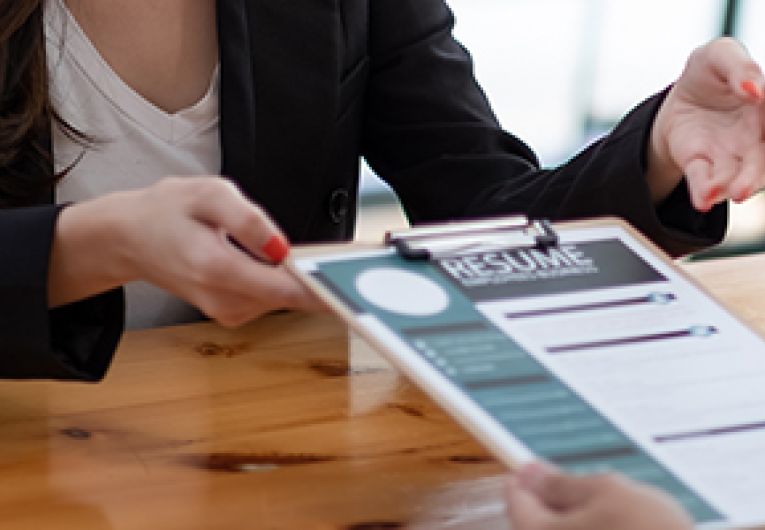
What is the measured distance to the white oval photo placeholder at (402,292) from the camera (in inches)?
33.9

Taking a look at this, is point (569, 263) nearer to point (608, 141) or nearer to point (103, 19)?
point (608, 141)

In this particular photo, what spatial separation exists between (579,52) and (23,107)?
94.3 inches

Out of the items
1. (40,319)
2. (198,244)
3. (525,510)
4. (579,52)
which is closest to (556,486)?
(525,510)

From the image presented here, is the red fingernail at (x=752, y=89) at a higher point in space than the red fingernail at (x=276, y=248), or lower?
higher

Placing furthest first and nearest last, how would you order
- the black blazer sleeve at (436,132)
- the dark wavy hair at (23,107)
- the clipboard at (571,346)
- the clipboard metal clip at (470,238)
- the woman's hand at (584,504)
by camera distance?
1. the black blazer sleeve at (436,132)
2. the dark wavy hair at (23,107)
3. the clipboard metal clip at (470,238)
4. the clipboard at (571,346)
5. the woman's hand at (584,504)

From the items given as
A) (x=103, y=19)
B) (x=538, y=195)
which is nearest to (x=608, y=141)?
(x=538, y=195)

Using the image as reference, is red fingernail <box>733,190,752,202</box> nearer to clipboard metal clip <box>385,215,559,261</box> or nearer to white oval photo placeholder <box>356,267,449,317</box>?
clipboard metal clip <box>385,215,559,261</box>

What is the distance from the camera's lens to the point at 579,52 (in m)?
3.43

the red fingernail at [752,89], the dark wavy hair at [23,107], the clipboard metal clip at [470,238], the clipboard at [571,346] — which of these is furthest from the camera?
the dark wavy hair at [23,107]

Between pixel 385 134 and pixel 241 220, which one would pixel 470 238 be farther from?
pixel 385 134

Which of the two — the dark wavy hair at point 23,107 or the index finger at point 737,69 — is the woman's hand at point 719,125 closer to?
the index finger at point 737,69

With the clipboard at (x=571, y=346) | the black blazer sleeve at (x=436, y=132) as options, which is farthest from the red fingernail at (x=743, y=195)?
the black blazer sleeve at (x=436, y=132)

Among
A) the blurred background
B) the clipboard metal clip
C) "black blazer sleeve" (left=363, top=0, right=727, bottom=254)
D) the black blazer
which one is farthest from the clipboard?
the blurred background

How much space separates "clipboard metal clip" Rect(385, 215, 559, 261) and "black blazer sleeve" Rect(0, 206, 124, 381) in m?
0.23
